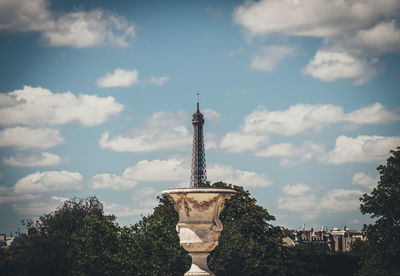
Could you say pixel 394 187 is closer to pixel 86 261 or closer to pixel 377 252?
pixel 377 252

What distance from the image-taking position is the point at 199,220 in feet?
58.9

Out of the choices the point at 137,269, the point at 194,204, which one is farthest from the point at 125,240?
the point at 194,204

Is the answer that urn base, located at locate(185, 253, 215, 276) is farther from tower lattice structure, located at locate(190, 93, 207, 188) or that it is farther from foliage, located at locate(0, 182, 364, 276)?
tower lattice structure, located at locate(190, 93, 207, 188)

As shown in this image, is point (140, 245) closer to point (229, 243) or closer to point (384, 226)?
point (229, 243)

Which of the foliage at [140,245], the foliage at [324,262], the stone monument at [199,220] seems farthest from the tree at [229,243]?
the stone monument at [199,220]

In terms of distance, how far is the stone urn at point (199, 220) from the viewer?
1766 cm

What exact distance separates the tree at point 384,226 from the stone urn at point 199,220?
24.4 metres

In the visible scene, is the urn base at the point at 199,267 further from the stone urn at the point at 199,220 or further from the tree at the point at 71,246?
the tree at the point at 71,246

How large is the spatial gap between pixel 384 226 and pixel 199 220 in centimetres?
2580

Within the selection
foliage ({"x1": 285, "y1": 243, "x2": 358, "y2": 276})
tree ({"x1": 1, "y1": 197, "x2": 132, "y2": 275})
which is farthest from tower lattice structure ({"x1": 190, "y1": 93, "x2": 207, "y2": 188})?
tree ({"x1": 1, "y1": 197, "x2": 132, "y2": 275})

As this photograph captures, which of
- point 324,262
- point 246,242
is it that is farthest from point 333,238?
point 246,242

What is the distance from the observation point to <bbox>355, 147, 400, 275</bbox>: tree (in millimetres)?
40000

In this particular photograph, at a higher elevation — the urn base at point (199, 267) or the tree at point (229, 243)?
the tree at point (229, 243)

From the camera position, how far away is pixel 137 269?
135 ft
